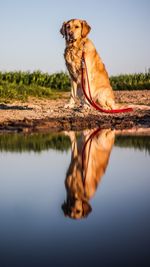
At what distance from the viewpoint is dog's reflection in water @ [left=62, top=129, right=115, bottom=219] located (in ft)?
13.6

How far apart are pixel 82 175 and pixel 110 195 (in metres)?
0.86

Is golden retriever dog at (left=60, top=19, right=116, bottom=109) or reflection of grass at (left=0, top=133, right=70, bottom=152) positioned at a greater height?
golden retriever dog at (left=60, top=19, right=116, bottom=109)

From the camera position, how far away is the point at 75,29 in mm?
12266

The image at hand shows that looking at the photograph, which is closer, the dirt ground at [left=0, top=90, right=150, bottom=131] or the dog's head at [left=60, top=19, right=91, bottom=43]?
the dirt ground at [left=0, top=90, right=150, bottom=131]

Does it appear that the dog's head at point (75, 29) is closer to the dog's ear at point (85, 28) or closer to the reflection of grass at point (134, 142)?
the dog's ear at point (85, 28)

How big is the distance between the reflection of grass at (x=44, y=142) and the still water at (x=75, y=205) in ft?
0.24

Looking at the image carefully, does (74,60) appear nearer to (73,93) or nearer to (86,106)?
(73,93)

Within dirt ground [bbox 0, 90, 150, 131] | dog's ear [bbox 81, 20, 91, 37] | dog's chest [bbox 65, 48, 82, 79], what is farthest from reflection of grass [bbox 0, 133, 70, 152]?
dog's ear [bbox 81, 20, 91, 37]

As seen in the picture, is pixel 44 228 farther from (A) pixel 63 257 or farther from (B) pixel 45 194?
→ (B) pixel 45 194

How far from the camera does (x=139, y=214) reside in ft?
12.8

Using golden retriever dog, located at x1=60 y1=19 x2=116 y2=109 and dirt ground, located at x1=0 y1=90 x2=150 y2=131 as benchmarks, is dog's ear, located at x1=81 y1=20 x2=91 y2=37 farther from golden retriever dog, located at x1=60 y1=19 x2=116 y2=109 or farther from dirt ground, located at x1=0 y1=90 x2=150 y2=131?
dirt ground, located at x1=0 y1=90 x2=150 y2=131

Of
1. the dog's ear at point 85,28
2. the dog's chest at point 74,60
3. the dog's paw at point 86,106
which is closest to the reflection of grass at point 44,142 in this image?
the dog's chest at point 74,60

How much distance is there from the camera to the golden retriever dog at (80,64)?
12.3m

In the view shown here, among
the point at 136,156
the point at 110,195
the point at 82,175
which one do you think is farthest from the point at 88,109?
the point at 110,195
